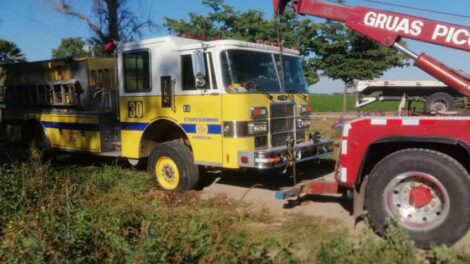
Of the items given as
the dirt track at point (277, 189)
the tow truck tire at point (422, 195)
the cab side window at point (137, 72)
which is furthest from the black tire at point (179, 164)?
the tow truck tire at point (422, 195)

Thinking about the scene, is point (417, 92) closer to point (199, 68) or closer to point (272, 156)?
point (272, 156)

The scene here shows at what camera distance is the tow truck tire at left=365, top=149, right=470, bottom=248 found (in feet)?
16.1

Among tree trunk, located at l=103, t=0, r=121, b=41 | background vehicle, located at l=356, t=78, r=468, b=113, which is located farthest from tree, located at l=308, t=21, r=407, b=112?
tree trunk, located at l=103, t=0, r=121, b=41

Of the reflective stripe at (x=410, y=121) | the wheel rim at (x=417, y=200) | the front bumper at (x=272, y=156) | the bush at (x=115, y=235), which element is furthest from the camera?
the front bumper at (x=272, y=156)

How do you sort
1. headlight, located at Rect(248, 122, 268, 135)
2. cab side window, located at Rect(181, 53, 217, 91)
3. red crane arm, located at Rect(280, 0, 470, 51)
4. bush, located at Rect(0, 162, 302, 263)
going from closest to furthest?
bush, located at Rect(0, 162, 302, 263) → red crane arm, located at Rect(280, 0, 470, 51) → headlight, located at Rect(248, 122, 268, 135) → cab side window, located at Rect(181, 53, 217, 91)

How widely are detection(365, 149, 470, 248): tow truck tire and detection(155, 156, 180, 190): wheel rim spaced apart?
3561 millimetres

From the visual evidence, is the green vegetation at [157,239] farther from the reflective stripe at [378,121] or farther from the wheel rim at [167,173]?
the wheel rim at [167,173]

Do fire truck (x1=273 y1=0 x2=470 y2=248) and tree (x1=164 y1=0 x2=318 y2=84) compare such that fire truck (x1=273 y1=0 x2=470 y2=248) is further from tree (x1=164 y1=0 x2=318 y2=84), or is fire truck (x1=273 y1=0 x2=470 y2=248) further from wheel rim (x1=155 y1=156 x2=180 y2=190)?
tree (x1=164 y1=0 x2=318 y2=84)

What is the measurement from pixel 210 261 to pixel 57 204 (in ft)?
6.76

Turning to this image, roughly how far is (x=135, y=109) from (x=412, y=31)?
15.3 ft

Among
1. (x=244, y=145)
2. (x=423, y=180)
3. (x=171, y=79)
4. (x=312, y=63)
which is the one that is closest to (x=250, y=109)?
(x=244, y=145)

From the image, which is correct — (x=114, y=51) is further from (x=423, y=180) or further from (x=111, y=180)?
(x=423, y=180)

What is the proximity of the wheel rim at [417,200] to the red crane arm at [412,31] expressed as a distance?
1.95m

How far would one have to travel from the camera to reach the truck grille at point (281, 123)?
7938 mm
